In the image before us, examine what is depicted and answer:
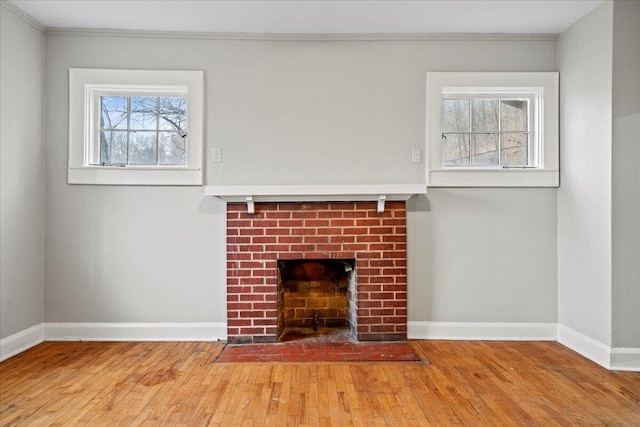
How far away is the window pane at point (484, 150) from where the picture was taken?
11.1 feet

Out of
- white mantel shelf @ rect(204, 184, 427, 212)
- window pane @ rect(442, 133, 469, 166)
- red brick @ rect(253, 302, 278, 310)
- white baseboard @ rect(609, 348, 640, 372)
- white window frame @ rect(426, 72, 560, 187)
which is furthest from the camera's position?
window pane @ rect(442, 133, 469, 166)

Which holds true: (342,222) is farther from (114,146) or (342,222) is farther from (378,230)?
(114,146)

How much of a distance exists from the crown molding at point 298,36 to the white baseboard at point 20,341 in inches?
90.5

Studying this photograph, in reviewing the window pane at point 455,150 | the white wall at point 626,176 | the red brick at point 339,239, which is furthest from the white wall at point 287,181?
the white wall at point 626,176

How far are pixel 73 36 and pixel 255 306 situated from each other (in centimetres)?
256

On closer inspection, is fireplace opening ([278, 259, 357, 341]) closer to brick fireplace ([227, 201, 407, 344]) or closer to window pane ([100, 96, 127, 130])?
brick fireplace ([227, 201, 407, 344])

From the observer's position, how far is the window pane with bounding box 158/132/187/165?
3.38 meters

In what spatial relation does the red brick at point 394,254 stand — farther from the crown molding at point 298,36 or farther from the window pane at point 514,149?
the crown molding at point 298,36

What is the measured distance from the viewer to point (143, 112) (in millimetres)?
3377

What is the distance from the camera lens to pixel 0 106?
2822mm

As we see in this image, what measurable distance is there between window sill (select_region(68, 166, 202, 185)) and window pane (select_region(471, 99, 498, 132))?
226cm

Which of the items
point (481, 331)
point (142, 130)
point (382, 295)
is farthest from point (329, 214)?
point (142, 130)

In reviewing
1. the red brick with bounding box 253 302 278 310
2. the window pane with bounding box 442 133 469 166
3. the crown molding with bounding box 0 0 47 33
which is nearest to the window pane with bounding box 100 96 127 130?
the crown molding with bounding box 0 0 47 33

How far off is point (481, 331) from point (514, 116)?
1763mm
